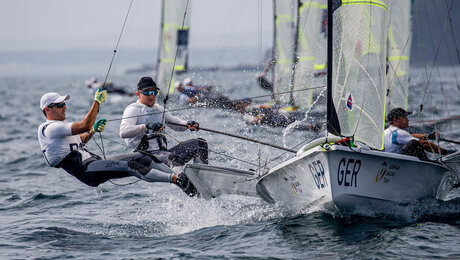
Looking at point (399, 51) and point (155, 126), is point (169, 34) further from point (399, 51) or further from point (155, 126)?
point (155, 126)

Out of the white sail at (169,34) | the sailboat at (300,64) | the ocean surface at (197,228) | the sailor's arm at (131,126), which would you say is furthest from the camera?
the white sail at (169,34)

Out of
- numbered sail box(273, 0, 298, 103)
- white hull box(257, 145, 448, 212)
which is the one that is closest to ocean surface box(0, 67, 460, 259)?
white hull box(257, 145, 448, 212)

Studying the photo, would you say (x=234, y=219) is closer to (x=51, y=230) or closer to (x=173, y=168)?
(x=173, y=168)

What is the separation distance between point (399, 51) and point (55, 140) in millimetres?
8342

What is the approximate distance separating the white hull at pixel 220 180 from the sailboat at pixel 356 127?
1.38 ft

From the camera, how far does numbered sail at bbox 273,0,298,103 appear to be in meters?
15.1

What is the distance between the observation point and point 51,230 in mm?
6441

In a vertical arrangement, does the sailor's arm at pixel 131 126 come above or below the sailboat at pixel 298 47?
below

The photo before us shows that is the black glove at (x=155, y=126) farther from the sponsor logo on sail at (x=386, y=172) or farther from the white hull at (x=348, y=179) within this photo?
the sponsor logo on sail at (x=386, y=172)

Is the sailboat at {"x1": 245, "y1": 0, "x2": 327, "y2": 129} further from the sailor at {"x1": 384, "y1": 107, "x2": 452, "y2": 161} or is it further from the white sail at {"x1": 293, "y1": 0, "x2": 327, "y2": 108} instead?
the sailor at {"x1": 384, "y1": 107, "x2": 452, "y2": 161}

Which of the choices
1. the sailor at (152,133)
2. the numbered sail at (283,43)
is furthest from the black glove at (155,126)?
the numbered sail at (283,43)

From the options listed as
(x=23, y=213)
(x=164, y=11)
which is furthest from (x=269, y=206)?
(x=164, y=11)

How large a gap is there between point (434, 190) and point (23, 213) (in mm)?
4781

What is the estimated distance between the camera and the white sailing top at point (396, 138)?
691cm
